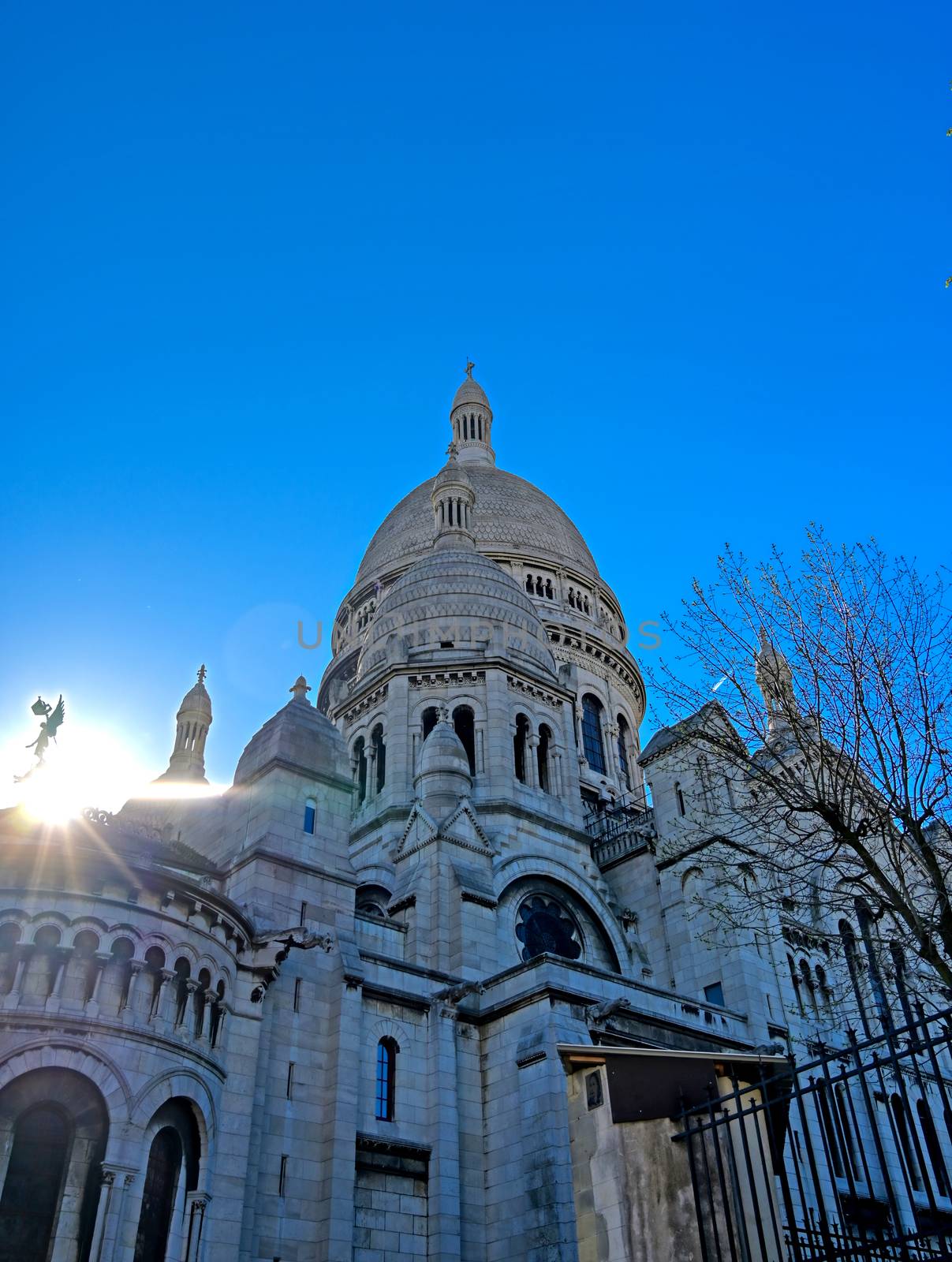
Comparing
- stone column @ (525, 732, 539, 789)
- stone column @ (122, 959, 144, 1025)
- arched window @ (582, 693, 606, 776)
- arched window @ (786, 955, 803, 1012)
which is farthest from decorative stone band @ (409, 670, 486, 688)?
stone column @ (122, 959, 144, 1025)

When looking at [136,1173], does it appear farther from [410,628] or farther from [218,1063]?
[410,628]

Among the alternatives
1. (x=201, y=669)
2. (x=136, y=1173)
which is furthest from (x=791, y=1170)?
(x=201, y=669)

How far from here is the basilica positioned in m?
18.7

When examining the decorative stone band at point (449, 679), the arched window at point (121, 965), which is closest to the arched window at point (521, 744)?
the decorative stone band at point (449, 679)

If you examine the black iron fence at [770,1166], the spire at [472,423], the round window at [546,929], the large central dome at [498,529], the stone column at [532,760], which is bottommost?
the black iron fence at [770,1166]

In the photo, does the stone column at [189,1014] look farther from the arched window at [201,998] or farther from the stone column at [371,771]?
the stone column at [371,771]

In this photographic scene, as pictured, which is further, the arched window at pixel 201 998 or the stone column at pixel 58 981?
the arched window at pixel 201 998

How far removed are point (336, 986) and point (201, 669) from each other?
26870mm

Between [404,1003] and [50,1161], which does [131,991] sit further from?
[404,1003]

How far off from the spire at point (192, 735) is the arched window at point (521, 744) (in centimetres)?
1394

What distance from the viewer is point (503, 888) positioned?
34219 millimetres

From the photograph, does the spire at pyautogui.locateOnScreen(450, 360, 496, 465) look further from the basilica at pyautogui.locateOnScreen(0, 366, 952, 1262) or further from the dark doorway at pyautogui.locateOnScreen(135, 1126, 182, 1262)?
the dark doorway at pyautogui.locateOnScreen(135, 1126, 182, 1262)

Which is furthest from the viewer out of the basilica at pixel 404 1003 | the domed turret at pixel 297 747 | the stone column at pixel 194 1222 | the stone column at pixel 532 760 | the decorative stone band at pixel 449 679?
the decorative stone band at pixel 449 679

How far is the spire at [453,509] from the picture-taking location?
49719 mm
